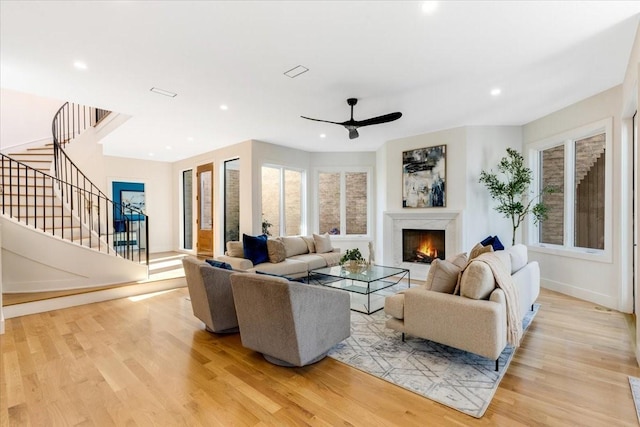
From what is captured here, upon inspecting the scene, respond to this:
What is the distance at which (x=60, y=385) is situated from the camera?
2.33 metres

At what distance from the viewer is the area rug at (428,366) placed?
2.18m

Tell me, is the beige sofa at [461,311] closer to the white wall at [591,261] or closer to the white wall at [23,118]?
the white wall at [591,261]

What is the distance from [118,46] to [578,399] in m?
4.81

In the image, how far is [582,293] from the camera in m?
4.42

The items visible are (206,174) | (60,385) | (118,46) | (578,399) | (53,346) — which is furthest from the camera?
(206,174)

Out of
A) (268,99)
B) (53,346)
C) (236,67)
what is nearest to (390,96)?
(268,99)

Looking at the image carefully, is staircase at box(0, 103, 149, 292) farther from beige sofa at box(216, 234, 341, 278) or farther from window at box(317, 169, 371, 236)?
window at box(317, 169, 371, 236)

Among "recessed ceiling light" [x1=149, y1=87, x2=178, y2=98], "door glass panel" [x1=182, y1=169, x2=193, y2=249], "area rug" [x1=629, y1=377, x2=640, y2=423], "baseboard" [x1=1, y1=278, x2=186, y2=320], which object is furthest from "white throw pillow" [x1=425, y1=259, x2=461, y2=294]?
"door glass panel" [x1=182, y1=169, x2=193, y2=249]

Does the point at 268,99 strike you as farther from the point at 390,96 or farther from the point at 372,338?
the point at 372,338

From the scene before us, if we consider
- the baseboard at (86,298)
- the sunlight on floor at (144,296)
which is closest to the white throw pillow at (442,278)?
the sunlight on floor at (144,296)

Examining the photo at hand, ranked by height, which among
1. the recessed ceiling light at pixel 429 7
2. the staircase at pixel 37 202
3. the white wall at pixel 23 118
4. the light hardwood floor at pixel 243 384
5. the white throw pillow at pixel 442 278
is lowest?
the light hardwood floor at pixel 243 384

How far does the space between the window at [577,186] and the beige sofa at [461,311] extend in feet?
8.27

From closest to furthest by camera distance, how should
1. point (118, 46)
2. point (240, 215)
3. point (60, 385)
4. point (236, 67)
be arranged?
point (60, 385), point (118, 46), point (236, 67), point (240, 215)

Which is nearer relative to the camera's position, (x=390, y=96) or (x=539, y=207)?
(x=390, y=96)
